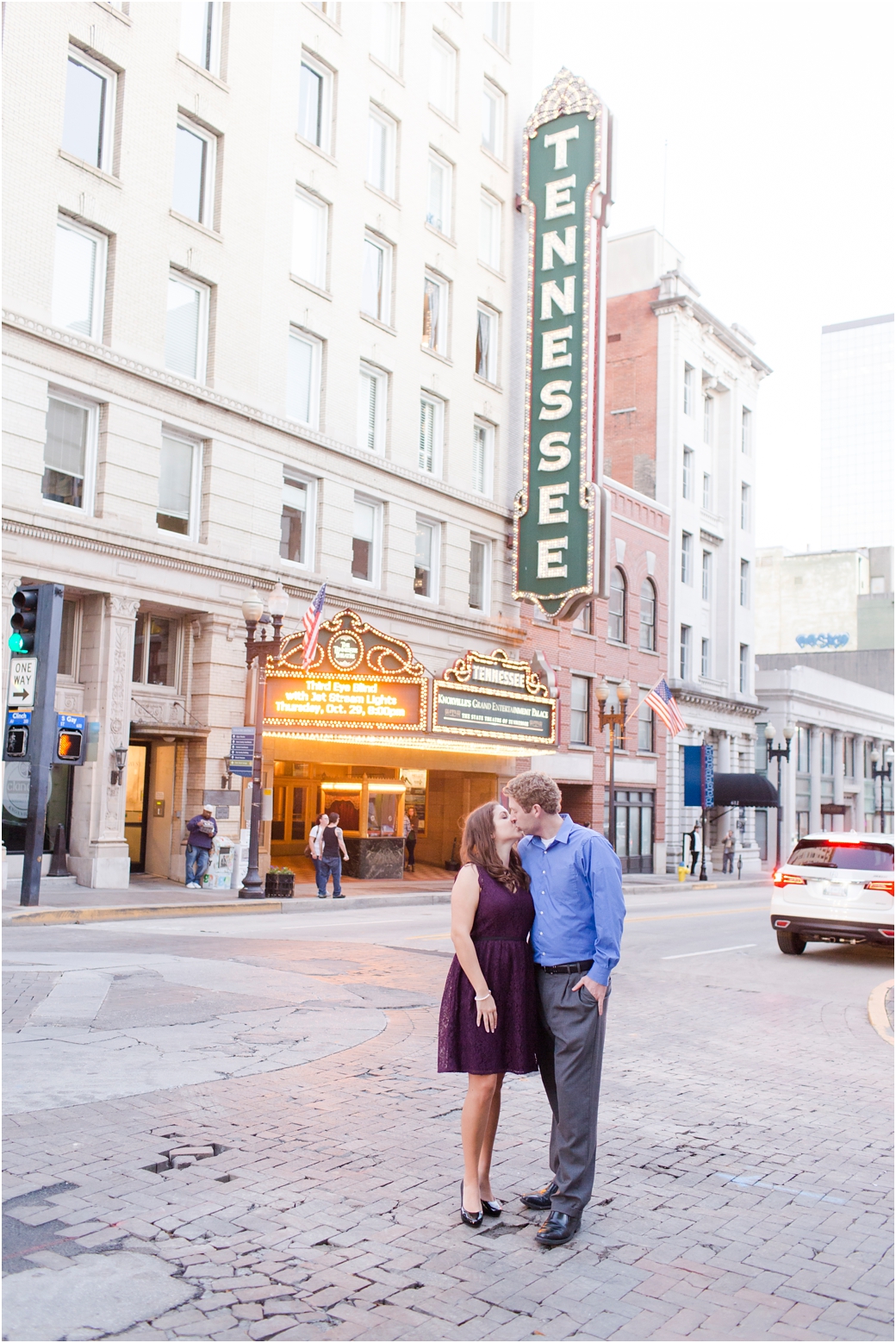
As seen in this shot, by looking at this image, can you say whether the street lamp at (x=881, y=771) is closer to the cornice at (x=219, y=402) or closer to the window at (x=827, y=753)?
the window at (x=827, y=753)

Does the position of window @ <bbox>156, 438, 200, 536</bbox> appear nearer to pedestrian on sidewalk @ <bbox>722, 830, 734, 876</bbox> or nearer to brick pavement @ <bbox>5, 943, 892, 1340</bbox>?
brick pavement @ <bbox>5, 943, 892, 1340</bbox>

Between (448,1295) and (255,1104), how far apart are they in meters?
2.88

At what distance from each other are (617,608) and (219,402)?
2069 cm

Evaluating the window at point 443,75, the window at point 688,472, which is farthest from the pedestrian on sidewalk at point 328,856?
the window at point 688,472

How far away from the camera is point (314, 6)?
2966 centimetres

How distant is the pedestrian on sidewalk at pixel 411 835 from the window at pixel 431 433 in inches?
423

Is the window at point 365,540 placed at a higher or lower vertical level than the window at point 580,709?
higher

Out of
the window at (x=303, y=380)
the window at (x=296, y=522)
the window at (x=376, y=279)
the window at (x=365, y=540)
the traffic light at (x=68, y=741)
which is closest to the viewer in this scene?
the traffic light at (x=68, y=741)

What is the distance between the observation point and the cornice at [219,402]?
72.8ft

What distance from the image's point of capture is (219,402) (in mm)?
26109

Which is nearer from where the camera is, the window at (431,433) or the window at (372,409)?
the window at (372,409)

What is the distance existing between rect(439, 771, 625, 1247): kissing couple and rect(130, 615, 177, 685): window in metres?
20.8

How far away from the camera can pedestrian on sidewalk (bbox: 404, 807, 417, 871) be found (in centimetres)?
3588

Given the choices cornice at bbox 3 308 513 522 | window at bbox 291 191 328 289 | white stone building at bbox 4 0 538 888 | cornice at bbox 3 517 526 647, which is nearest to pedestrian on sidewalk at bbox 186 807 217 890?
white stone building at bbox 4 0 538 888
